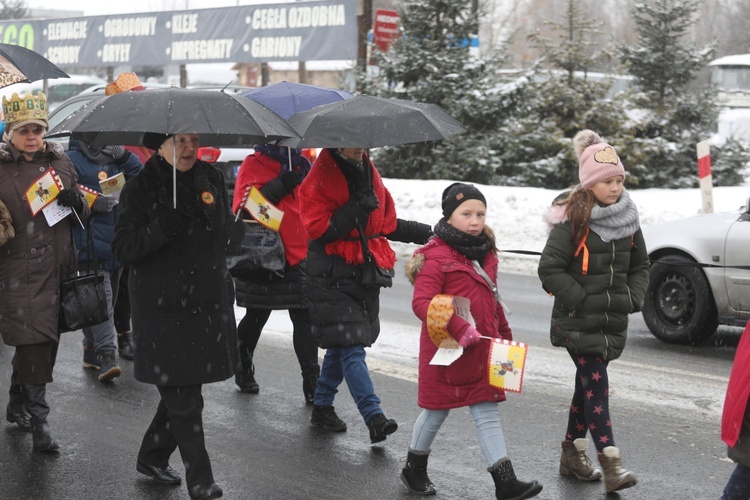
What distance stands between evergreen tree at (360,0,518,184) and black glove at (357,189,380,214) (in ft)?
44.3

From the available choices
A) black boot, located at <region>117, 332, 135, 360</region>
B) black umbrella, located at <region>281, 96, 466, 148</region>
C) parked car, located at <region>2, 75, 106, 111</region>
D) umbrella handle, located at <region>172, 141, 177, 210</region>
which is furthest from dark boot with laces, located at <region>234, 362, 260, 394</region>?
parked car, located at <region>2, 75, 106, 111</region>

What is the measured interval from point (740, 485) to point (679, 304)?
Result: 16.3 feet

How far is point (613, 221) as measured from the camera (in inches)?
202

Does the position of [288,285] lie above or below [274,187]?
below

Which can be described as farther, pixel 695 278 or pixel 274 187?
pixel 695 278

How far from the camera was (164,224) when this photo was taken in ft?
15.1

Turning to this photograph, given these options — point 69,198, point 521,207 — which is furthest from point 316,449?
point 521,207

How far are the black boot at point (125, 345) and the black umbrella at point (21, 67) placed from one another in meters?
2.26

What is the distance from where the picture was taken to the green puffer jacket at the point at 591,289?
5109mm

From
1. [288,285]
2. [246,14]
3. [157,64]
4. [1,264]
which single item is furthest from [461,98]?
[1,264]

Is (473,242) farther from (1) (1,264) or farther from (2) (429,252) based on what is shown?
(1) (1,264)

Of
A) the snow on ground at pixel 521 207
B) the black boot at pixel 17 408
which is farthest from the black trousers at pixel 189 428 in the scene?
the snow on ground at pixel 521 207

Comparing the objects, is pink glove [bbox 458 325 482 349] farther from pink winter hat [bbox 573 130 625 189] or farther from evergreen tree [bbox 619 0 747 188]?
evergreen tree [bbox 619 0 747 188]

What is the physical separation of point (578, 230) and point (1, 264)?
3.08 metres
